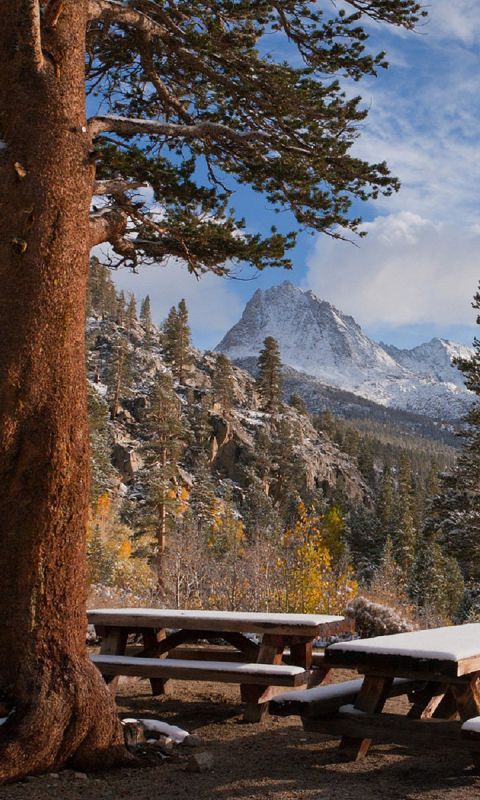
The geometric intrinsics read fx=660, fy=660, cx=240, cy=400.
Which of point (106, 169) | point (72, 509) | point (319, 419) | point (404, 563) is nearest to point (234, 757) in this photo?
point (72, 509)

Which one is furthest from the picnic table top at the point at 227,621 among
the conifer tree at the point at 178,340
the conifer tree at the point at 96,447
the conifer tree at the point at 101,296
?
the conifer tree at the point at 101,296

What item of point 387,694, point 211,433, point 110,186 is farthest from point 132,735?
point 211,433

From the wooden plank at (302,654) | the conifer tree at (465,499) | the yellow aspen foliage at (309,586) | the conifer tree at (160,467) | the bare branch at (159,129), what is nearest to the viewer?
the bare branch at (159,129)

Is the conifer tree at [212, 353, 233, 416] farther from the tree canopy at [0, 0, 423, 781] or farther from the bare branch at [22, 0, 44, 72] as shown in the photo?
the bare branch at [22, 0, 44, 72]

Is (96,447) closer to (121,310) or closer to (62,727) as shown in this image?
(62,727)

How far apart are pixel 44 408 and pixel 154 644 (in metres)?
2.86

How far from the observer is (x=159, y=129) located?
15.4 ft

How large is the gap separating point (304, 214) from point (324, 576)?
376 inches

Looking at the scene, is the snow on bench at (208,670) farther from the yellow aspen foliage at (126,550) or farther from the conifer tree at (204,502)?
the conifer tree at (204,502)

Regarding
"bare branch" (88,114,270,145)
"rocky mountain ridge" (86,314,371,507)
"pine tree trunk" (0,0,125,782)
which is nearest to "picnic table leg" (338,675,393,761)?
"pine tree trunk" (0,0,125,782)

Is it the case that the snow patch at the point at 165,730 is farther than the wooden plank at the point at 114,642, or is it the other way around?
the wooden plank at the point at 114,642

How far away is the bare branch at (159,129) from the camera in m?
4.31

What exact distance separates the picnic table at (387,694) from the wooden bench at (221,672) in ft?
1.69

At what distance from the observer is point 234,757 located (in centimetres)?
377
